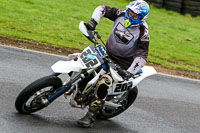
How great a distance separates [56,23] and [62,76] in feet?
19.6

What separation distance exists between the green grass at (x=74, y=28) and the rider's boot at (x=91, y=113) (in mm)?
5784

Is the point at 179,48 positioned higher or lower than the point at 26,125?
lower

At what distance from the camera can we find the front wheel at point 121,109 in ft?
20.5

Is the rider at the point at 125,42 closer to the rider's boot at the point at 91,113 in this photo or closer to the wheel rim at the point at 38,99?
the rider's boot at the point at 91,113

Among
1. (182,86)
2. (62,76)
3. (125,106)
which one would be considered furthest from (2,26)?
(125,106)

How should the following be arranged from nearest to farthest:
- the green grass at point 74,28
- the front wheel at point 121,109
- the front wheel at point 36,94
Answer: the front wheel at point 36,94, the front wheel at point 121,109, the green grass at point 74,28

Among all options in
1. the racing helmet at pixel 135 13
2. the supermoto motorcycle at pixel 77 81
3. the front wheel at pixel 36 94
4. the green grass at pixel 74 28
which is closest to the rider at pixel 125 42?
the racing helmet at pixel 135 13

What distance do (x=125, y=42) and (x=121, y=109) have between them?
1278 mm

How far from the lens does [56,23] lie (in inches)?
550

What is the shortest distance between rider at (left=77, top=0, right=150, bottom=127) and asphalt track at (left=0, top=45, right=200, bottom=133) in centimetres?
50

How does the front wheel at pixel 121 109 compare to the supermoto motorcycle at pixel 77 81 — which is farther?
the front wheel at pixel 121 109

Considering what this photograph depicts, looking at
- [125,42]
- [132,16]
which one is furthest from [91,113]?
[132,16]

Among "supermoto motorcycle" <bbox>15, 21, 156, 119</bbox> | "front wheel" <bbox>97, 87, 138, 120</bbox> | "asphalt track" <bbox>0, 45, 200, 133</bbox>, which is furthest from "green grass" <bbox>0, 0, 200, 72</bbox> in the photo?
"supermoto motorcycle" <bbox>15, 21, 156, 119</bbox>

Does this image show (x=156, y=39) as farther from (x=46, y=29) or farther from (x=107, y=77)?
(x=107, y=77)
